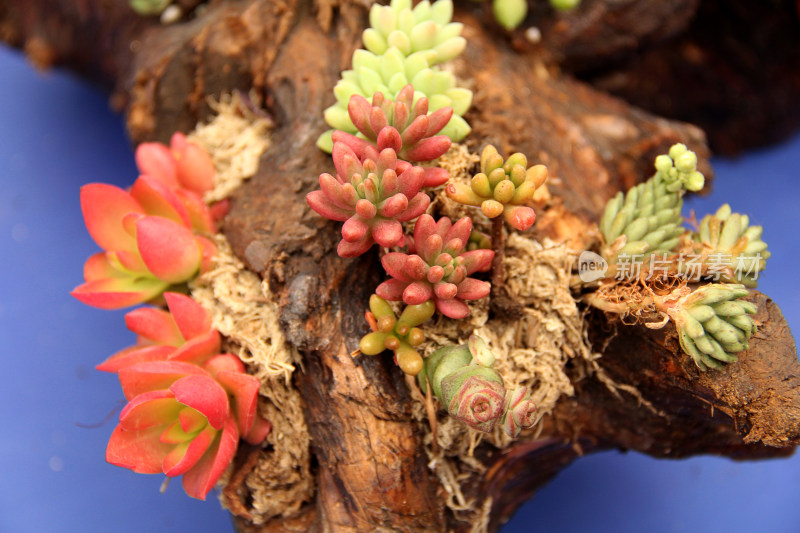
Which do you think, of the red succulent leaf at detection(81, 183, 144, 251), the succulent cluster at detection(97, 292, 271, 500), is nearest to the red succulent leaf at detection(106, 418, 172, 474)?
the succulent cluster at detection(97, 292, 271, 500)

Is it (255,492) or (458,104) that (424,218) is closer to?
(458,104)

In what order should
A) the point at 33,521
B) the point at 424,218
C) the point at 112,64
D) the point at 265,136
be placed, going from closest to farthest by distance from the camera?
1. the point at 424,218
2. the point at 265,136
3. the point at 33,521
4. the point at 112,64

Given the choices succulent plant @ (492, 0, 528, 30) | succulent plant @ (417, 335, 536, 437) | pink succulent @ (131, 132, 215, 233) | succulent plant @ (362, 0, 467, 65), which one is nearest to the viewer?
succulent plant @ (417, 335, 536, 437)

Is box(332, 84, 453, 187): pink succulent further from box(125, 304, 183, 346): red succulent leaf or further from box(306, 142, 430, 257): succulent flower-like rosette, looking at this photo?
box(125, 304, 183, 346): red succulent leaf

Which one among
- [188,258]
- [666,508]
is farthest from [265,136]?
[666,508]

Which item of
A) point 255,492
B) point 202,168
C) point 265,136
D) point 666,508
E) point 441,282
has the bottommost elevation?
point 255,492

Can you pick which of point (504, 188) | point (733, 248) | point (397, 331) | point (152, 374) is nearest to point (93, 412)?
point (152, 374)

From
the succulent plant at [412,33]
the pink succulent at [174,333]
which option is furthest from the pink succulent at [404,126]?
the pink succulent at [174,333]
